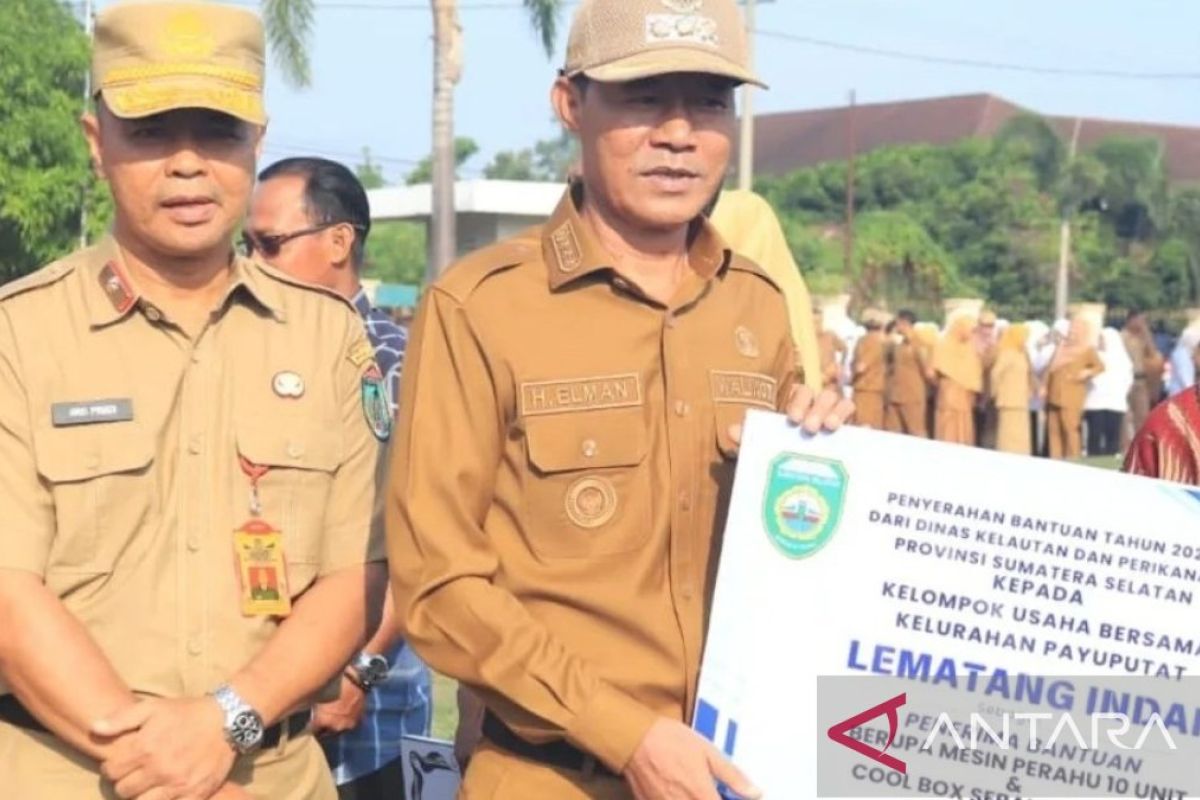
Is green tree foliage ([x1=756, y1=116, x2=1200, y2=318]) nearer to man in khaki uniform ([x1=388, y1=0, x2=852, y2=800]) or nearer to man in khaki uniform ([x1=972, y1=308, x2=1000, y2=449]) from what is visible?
man in khaki uniform ([x1=972, y1=308, x2=1000, y2=449])

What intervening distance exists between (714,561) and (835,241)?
71571 mm

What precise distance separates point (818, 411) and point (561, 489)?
1.32ft

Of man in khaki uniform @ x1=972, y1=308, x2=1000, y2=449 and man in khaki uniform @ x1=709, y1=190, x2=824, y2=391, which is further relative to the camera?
man in khaki uniform @ x1=972, y1=308, x2=1000, y2=449

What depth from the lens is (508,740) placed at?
3.02 meters

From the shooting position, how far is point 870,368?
952 inches

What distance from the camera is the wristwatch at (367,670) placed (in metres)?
4.11

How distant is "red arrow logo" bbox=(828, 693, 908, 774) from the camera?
289 cm

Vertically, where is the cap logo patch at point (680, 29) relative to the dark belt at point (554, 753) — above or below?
above

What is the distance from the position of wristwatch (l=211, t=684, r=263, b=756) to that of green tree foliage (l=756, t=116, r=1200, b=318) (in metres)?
48.7

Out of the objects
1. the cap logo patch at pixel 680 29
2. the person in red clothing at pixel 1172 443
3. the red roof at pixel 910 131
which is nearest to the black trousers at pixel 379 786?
the person in red clothing at pixel 1172 443

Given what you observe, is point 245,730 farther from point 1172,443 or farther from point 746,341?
point 1172,443

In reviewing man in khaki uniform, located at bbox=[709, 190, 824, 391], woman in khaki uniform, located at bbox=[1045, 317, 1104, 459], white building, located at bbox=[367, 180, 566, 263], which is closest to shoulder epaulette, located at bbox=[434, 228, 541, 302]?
man in khaki uniform, located at bbox=[709, 190, 824, 391]

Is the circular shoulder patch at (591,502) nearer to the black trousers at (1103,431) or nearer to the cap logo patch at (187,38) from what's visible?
the cap logo patch at (187,38)

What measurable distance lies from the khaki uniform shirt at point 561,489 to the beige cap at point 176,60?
0.47m
